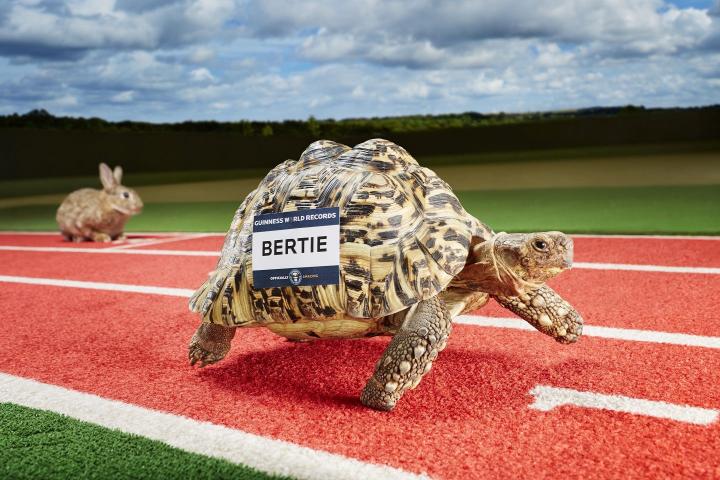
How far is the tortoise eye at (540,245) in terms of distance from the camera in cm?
316

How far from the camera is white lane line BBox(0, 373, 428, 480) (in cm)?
252

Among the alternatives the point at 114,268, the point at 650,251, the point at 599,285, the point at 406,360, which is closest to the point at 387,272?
the point at 406,360

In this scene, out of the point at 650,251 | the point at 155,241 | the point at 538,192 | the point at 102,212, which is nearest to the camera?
the point at 650,251

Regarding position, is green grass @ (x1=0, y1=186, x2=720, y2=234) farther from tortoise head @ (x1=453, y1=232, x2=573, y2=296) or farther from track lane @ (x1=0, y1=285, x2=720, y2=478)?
tortoise head @ (x1=453, y1=232, x2=573, y2=296)

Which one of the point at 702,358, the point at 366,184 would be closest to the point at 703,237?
the point at 702,358

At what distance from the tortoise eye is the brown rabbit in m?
8.93

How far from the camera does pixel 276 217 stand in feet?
11.3

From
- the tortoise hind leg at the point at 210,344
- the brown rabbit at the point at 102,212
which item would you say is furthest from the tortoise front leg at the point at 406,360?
the brown rabbit at the point at 102,212

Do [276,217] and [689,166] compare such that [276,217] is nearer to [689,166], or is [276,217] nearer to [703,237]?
[703,237]

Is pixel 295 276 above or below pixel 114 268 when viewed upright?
above

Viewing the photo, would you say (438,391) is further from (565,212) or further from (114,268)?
(565,212)

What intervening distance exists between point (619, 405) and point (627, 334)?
133 cm

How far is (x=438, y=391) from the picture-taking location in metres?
3.32

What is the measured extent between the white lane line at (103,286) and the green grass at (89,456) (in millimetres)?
3133
